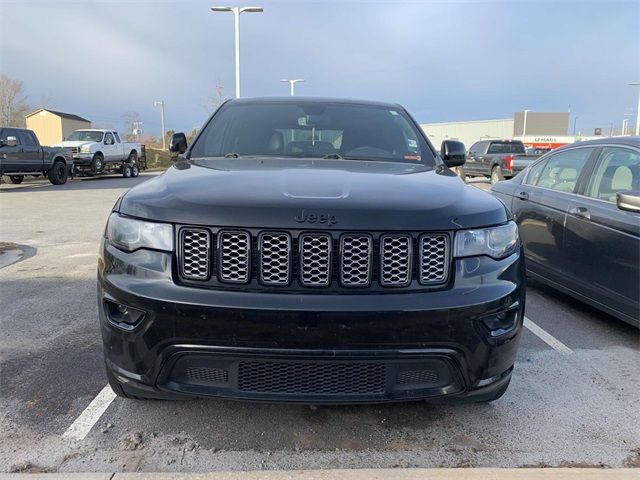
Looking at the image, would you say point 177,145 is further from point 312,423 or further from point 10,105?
point 10,105

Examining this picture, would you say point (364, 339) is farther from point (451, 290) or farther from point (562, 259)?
point (562, 259)

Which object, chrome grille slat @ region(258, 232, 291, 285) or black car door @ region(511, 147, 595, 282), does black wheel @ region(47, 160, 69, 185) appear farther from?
chrome grille slat @ region(258, 232, 291, 285)

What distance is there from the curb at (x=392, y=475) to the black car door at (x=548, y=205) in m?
2.55

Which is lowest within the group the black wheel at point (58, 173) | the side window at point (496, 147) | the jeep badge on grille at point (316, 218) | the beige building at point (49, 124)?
the black wheel at point (58, 173)

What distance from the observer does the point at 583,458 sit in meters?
2.51

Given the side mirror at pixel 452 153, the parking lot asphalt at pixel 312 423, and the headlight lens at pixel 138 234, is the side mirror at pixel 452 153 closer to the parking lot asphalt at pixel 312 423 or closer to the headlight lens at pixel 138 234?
the parking lot asphalt at pixel 312 423

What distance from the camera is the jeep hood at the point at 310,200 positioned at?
221cm

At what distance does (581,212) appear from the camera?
4.40 m

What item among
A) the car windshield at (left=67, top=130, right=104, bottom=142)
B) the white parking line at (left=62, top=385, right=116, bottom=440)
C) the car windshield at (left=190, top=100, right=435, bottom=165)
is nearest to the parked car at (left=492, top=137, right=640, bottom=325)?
the car windshield at (left=190, top=100, right=435, bottom=165)

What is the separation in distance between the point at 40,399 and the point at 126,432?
2.25 feet

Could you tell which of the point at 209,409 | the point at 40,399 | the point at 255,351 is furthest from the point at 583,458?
the point at 40,399

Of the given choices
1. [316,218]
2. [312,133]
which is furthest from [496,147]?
[316,218]

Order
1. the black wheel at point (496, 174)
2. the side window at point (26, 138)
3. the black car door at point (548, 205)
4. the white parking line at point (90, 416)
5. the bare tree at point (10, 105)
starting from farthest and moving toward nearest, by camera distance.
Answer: the bare tree at point (10, 105), the black wheel at point (496, 174), the side window at point (26, 138), the black car door at point (548, 205), the white parking line at point (90, 416)

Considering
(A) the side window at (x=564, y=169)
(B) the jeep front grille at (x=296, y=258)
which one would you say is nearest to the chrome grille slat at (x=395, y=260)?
(B) the jeep front grille at (x=296, y=258)
